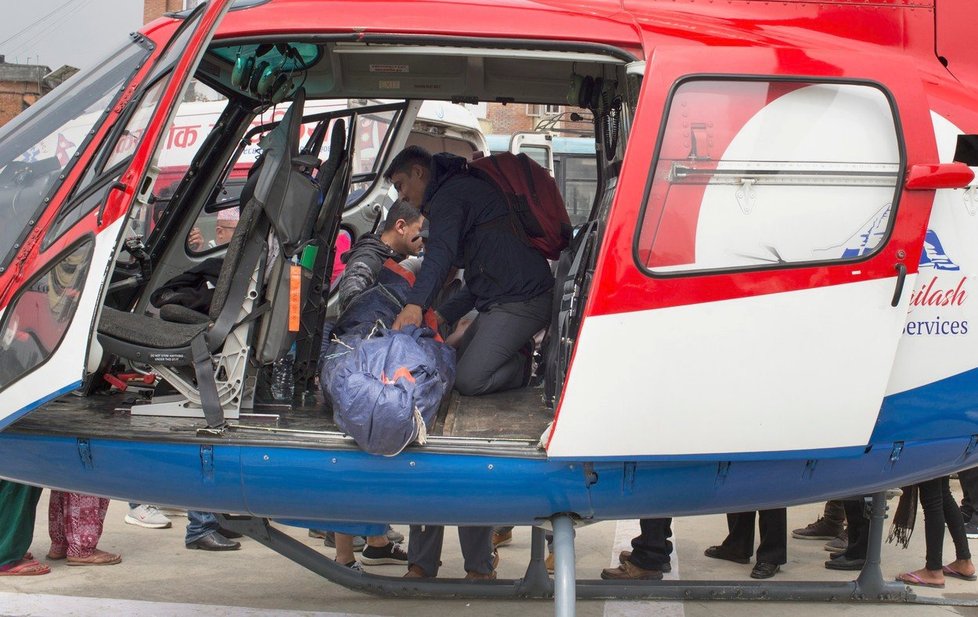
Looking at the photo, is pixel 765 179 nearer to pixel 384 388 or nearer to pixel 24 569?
pixel 384 388

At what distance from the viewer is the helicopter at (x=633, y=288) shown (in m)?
3.29

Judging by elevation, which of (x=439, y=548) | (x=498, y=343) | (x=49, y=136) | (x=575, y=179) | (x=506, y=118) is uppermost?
(x=506, y=118)

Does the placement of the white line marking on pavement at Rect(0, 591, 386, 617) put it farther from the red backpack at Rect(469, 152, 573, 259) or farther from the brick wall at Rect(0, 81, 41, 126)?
the brick wall at Rect(0, 81, 41, 126)

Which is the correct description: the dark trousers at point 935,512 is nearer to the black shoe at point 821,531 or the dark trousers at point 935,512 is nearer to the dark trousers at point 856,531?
the dark trousers at point 856,531

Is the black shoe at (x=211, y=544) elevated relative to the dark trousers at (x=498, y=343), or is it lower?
lower

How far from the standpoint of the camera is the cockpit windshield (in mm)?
3455

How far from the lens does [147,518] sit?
6609 millimetres

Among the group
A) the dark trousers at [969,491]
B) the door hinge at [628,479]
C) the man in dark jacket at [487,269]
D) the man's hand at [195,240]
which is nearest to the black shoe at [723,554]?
the dark trousers at [969,491]

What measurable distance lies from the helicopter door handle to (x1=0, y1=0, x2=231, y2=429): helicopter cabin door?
2489 millimetres

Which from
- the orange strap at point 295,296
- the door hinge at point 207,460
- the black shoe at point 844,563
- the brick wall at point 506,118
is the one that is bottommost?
the black shoe at point 844,563

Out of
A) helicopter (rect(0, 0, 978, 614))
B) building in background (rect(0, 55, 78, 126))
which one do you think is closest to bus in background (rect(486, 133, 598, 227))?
helicopter (rect(0, 0, 978, 614))

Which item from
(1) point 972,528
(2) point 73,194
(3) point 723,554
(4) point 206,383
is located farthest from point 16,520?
(1) point 972,528

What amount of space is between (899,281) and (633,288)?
903 millimetres

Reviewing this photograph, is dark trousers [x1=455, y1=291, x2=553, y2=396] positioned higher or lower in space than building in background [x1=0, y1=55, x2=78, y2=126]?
lower
